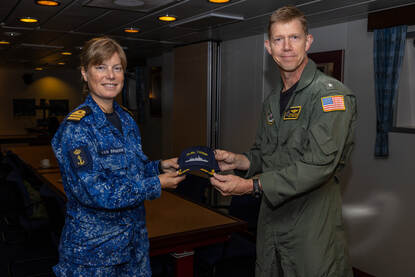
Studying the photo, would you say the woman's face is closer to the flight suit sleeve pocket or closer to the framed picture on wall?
the flight suit sleeve pocket

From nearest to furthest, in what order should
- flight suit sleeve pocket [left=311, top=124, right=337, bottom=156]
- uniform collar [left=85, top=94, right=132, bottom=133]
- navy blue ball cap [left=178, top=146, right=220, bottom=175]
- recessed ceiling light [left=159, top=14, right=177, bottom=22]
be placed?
1. flight suit sleeve pocket [left=311, top=124, right=337, bottom=156]
2. uniform collar [left=85, top=94, right=132, bottom=133]
3. navy blue ball cap [left=178, top=146, right=220, bottom=175]
4. recessed ceiling light [left=159, top=14, right=177, bottom=22]

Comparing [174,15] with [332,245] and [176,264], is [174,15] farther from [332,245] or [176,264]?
[332,245]

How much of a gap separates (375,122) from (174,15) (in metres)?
2.53

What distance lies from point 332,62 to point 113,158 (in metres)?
3.42

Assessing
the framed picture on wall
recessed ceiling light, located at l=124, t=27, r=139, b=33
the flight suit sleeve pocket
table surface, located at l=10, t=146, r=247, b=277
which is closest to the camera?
the flight suit sleeve pocket

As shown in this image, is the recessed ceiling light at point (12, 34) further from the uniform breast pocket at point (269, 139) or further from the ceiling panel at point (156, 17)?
the uniform breast pocket at point (269, 139)

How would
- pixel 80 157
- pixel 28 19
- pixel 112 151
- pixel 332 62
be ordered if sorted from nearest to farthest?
pixel 80 157 → pixel 112 151 → pixel 332 62 → pixel 28 19

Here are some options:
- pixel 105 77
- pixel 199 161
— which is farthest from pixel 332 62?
pixel 105 77

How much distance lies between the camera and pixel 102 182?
1.81 metres

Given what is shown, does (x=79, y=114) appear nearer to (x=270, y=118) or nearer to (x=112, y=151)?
(x=112, y=151)

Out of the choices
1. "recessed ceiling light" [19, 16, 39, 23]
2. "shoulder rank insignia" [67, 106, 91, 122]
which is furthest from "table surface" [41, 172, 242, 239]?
"recessed ceiling light" [19, 16, 39, 23]

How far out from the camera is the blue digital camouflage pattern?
70.4 inches

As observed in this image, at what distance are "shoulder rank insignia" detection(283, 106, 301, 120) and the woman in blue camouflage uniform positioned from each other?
650 mm

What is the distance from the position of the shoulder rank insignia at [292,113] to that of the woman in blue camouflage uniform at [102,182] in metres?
0.65
